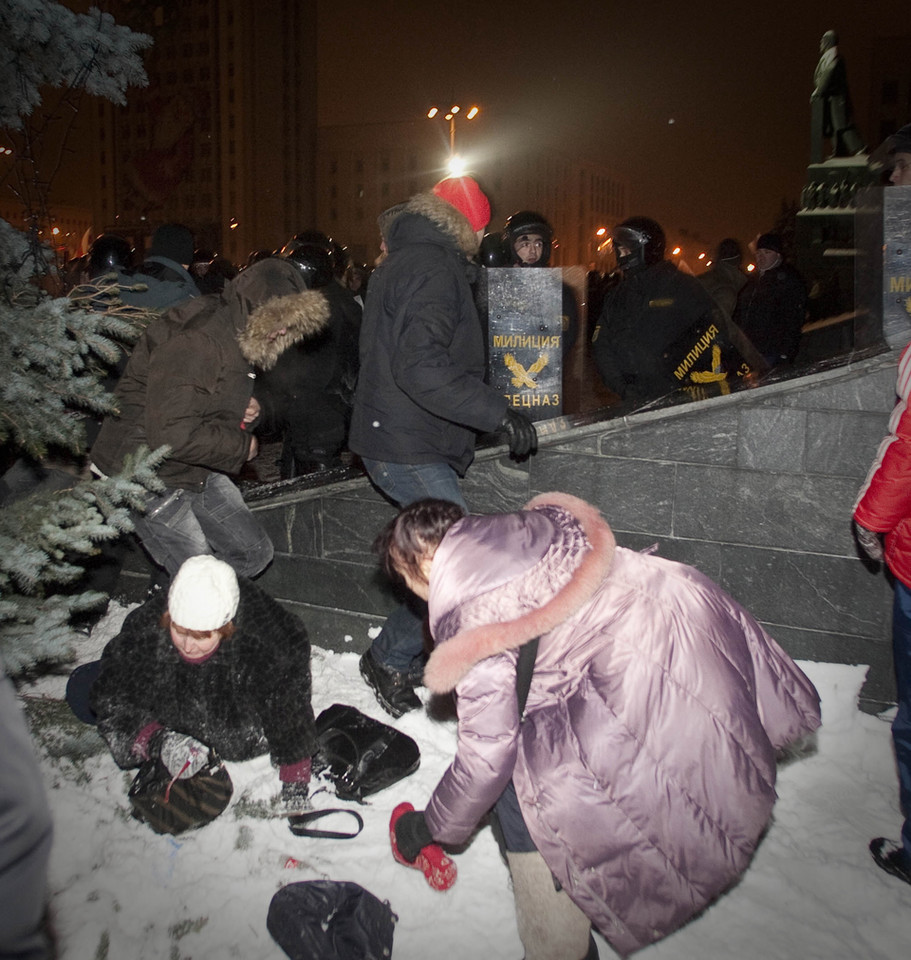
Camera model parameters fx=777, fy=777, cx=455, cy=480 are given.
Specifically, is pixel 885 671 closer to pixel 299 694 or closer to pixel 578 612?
pixel 578 612

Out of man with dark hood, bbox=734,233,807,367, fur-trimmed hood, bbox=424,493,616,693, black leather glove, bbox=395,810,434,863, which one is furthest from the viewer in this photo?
man with dark hood, bbox=734,233,807,367

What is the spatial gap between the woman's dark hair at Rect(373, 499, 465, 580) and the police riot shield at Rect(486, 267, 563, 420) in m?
2.56

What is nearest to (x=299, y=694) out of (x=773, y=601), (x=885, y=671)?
(x=773, y=601)

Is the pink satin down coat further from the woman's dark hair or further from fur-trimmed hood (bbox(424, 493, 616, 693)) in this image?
the woman's dark hair

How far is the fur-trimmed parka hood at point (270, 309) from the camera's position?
128 inches

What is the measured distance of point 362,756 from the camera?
3.30 metres

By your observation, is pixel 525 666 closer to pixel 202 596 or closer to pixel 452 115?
pixel 202 596

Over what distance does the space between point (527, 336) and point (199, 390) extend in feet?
6.67

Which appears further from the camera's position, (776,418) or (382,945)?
(776,418)

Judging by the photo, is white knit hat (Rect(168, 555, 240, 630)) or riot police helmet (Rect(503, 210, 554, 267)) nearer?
white knit hat (Rect(168, 555, 240, 630))

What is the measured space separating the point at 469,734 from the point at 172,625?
148cm

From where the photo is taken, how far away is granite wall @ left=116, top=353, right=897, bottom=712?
11.3 ft

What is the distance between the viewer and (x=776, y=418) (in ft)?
11.6

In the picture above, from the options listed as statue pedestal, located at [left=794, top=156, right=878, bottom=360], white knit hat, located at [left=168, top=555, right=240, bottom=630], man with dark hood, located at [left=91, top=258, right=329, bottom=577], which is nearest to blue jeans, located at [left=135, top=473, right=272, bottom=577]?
man with dark hood, located at [left=91, top=258, right=329, bottom=577]
